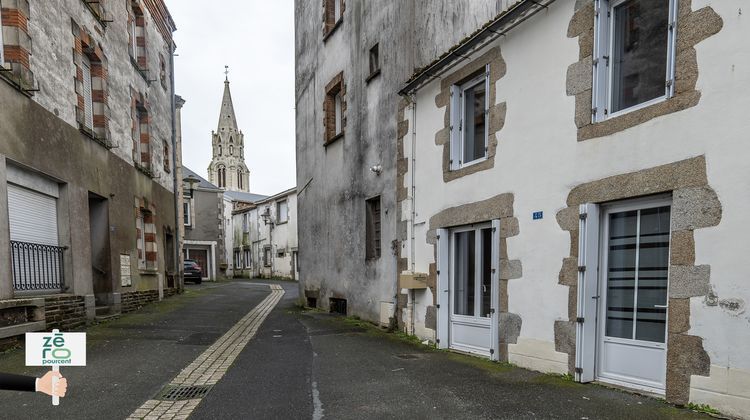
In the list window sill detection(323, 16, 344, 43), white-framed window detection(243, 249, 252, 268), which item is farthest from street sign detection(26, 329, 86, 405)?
white-framed window detection(243, 249, 252, 268)

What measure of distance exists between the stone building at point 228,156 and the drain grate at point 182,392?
68.0 m

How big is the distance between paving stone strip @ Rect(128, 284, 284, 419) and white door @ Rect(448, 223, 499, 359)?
3.44 meters

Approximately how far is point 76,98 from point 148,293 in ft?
20.7

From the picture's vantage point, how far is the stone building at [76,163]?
6.84 meters

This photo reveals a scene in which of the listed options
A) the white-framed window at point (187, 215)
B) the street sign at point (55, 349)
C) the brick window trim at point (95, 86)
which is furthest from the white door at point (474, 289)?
the white-framed window at point (187, 215)

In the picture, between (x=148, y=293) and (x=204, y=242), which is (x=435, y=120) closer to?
(x=148, y=293)

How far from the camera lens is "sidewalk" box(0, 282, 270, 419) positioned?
415 centimetres

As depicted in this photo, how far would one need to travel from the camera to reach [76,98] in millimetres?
8820

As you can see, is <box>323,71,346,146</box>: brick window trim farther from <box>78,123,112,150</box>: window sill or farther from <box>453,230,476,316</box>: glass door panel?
<box>453,230,476,316</box>: glass door panel

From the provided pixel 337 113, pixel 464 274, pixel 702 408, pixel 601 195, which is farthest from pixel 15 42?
pixel 702 408

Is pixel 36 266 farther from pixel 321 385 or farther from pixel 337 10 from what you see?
pixel 337 10

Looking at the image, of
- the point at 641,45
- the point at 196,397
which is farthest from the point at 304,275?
the point at 641,45

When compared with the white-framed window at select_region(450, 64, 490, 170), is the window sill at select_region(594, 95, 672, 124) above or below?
below

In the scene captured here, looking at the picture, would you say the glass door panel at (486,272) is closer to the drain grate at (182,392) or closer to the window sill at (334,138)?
the drain grate at (182,392)
